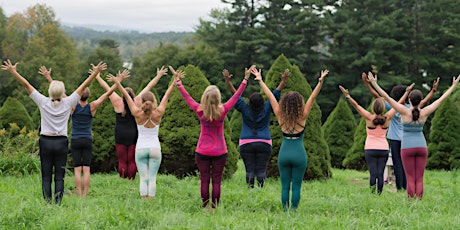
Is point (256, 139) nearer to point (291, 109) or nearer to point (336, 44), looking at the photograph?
point (291, 109)

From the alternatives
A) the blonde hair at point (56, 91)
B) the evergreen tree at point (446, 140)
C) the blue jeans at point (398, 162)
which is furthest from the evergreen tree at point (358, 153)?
the blonde hair at point (56, 91)

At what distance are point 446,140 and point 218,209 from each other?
1110 cm

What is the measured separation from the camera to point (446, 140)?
50.8ft

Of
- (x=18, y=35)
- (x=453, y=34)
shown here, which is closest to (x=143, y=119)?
(x=453, y=34)

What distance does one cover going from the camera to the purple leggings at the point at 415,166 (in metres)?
7.64

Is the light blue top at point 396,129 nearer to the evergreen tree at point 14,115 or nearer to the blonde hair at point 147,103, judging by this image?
the blonde hair at point 147,103

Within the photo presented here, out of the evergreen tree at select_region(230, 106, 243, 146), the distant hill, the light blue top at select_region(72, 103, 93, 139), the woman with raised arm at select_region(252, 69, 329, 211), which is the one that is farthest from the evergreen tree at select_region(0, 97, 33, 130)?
the distant hill

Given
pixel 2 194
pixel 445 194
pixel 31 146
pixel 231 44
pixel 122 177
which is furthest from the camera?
pixel 231 44

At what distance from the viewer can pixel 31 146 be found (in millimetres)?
11102

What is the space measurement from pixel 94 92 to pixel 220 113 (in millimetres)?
5900

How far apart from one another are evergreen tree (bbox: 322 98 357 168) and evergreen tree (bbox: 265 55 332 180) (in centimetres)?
598

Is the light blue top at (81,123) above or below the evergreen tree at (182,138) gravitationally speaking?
Answer: above

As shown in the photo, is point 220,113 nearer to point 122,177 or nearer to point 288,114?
point 288,114

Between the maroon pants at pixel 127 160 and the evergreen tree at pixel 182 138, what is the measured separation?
48.6 inches
